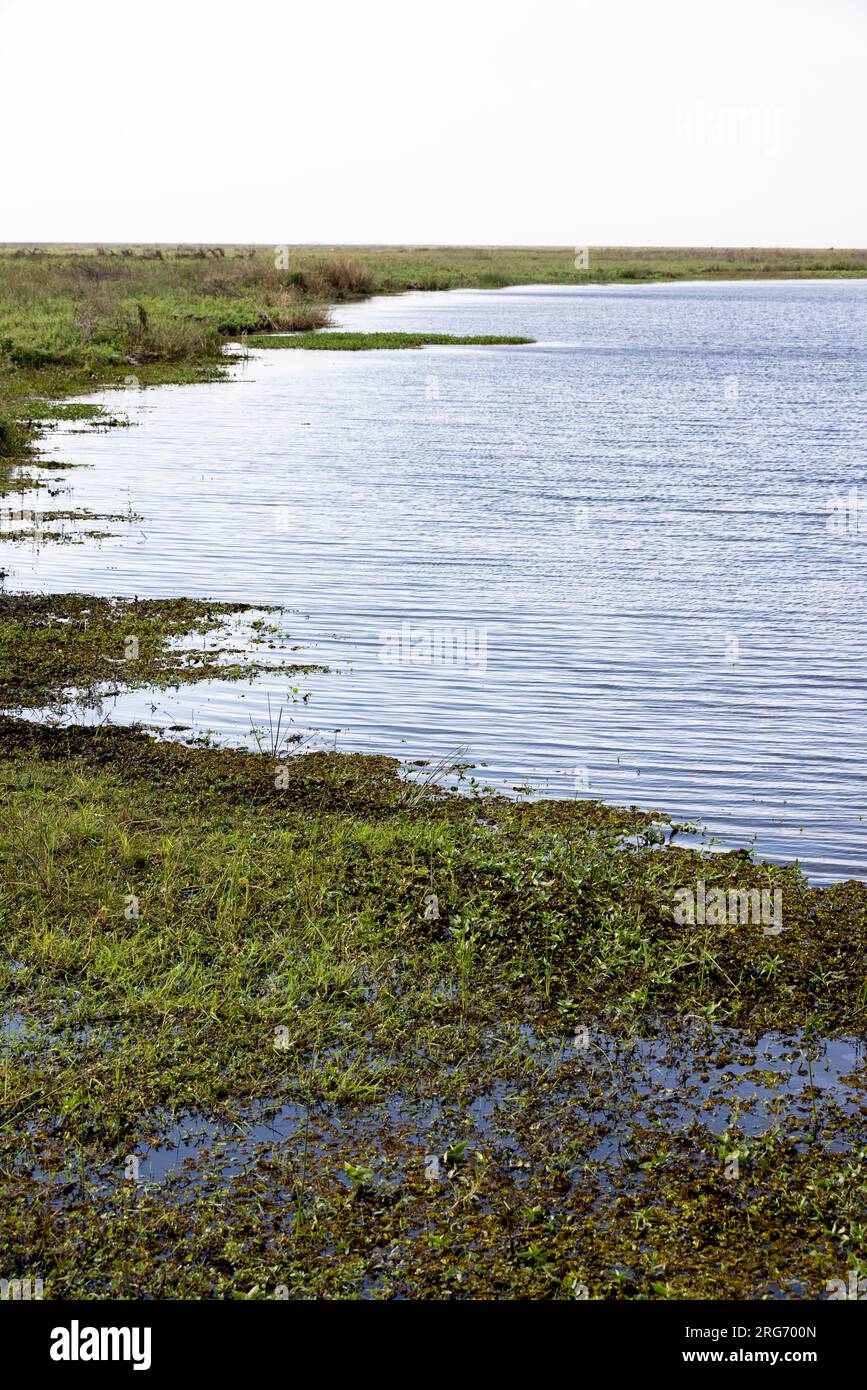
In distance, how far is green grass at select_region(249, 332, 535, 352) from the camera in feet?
213

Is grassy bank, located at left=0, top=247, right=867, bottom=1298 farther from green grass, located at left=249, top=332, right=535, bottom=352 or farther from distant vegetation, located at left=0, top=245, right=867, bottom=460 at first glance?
green grass, located at left=249, top=332, right=535, bottom=352

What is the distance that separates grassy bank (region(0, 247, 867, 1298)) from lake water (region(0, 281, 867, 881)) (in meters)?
1.56

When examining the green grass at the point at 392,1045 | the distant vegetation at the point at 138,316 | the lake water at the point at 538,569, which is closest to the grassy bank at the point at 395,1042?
the green grass at the point at 392,1045

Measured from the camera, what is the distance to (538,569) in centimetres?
2233

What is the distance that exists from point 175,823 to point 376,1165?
4568mm

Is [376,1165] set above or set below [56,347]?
below

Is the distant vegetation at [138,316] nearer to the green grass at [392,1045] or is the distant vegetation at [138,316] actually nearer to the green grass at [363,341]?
the green grass at [363,341]

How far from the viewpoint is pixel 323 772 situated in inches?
482

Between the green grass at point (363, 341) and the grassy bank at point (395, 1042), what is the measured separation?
54.9 meters

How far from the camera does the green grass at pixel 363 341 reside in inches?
2559

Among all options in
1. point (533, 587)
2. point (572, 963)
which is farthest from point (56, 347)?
point (572, 963)

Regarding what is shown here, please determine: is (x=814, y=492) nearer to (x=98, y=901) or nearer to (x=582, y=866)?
(x=582, y=866)

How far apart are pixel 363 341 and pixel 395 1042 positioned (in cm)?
6121

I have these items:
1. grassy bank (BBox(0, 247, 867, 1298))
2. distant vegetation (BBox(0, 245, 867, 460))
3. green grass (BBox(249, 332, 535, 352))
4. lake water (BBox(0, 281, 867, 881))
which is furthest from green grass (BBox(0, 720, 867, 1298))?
green grass (BBox(249, 332, 535, 352))
